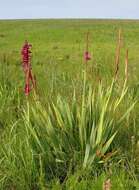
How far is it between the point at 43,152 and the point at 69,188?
55 cm

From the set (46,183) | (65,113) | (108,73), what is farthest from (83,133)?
(108,73)

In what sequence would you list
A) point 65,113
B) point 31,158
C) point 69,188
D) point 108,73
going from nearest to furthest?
1. point 69,188
2. point 31,158
3. point 65,113
4. point 108,73

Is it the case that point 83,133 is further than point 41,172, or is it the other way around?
point 83,133

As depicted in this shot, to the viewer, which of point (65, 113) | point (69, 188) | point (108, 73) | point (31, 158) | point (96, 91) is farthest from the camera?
point (108, 73)

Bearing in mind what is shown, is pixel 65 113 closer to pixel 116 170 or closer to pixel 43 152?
pixel 43 152

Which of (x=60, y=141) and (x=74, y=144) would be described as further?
(x=74, y=144)

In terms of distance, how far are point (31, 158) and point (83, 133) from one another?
574mm

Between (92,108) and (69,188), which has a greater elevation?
(92,108)

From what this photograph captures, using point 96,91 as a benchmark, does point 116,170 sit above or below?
below

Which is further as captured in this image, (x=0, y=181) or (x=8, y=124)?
(x=8, y=124)

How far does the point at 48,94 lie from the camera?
18.9 ft

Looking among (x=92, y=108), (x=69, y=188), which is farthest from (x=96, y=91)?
(x=69, y=188)

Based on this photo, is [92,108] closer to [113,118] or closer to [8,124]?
[113,118]

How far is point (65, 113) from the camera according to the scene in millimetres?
5117
